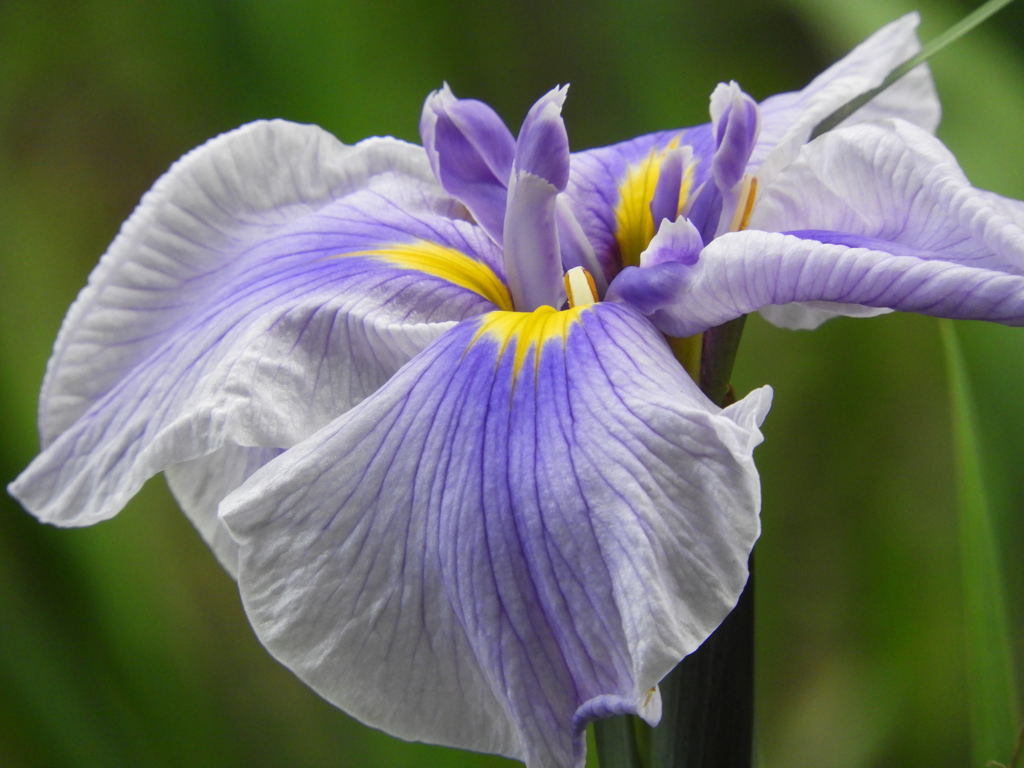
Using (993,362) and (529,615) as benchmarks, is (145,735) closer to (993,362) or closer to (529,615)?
(529,615)

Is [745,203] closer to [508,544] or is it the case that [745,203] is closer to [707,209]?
[707,209]

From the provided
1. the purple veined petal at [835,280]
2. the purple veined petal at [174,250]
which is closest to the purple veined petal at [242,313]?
the purple veined petal at [174,250]

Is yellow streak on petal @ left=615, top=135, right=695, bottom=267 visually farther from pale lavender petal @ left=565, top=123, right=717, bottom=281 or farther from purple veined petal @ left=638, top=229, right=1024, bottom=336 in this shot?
purple veined petal @ left=638, top=229, right=1024, bottom=336

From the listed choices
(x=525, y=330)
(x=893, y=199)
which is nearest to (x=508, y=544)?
(x=525, y=330)

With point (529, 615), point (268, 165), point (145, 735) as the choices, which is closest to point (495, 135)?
point (268, 165)

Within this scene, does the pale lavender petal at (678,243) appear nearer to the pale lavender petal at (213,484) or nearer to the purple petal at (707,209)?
the purple petal at (707,209)

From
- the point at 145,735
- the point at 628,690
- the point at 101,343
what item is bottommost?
the point at 145,735
